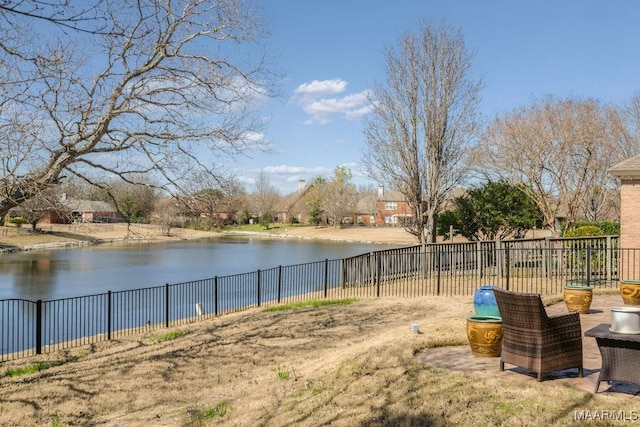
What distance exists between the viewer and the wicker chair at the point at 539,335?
5918 mm

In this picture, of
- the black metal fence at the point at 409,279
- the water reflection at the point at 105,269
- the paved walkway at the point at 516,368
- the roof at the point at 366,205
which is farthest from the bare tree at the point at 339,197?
the paved walkway at the point at 516,368

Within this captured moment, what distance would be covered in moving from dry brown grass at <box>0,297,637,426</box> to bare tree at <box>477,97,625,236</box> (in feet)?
65.7

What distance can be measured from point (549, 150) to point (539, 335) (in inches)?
1073

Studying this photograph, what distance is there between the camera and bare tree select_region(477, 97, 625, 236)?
2998 cm

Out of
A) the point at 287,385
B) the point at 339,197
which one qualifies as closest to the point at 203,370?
the point at 287,385

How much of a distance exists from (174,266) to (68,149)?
25.1 meters

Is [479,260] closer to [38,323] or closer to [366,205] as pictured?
[38,323]

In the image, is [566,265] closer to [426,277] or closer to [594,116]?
[426,277]

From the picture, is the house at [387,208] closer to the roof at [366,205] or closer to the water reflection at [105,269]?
the roof at [366,205]

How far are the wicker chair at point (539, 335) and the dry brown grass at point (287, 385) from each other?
26cm

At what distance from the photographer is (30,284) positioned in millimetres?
Answer: 26016

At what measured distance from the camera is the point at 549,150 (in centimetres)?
3072

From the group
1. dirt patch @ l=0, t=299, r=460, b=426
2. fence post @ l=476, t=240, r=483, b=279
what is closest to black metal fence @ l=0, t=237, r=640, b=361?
fence post @ l=476, t=240, r=483, b=279

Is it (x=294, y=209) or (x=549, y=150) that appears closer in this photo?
(x=549, y=150)
